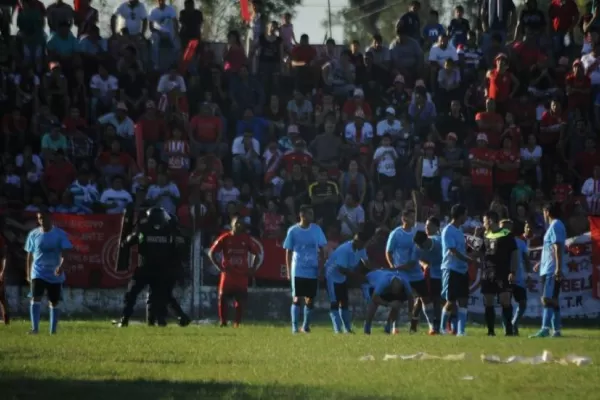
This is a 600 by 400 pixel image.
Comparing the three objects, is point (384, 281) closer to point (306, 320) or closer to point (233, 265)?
point (306, 320)

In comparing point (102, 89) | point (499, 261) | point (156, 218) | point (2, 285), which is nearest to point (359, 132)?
point (102, 89)

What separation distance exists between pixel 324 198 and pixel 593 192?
Result: 5.68m

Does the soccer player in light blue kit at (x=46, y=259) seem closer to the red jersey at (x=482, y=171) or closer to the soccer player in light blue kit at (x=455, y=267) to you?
the soccer player in light blue kit at (x=455, y=267)

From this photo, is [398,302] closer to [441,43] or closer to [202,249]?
[202,249]

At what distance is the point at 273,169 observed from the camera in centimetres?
3284

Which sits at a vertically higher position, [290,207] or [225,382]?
[290,207]

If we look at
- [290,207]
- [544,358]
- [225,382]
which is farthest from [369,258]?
[225,382]

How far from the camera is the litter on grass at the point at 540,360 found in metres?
18.5

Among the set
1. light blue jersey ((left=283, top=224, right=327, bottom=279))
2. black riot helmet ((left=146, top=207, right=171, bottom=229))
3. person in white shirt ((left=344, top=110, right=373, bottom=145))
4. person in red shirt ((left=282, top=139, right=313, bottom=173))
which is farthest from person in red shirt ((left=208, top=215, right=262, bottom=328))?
person in white shirt ((left=344, top=110, right=373, bottom=145))

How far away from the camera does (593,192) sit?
3309 centimetres

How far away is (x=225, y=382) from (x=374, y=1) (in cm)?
5674

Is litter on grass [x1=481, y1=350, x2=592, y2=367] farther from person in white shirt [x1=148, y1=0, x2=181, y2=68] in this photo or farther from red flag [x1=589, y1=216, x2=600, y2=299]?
person in white shirt [x1=148, y1=0, x2=181, y2=68]

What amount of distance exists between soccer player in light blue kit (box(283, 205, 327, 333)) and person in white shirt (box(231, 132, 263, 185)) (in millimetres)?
5287

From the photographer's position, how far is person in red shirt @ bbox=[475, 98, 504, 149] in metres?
33.6
